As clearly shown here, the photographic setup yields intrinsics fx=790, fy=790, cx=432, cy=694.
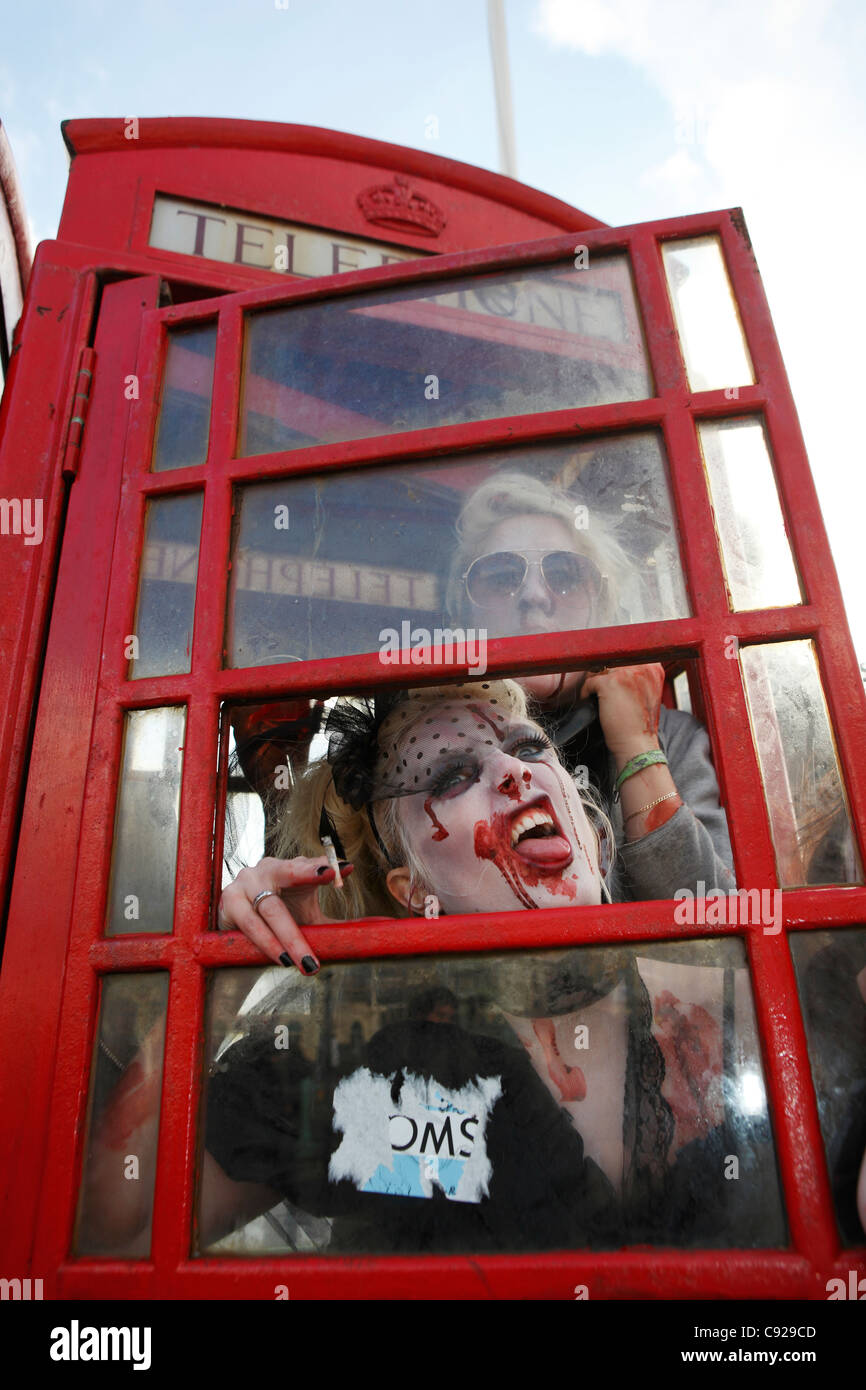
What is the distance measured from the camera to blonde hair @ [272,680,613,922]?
6.44ft

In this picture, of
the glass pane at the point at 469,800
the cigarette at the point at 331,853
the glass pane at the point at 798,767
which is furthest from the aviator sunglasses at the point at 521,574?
the cigarette at the point at 331,853

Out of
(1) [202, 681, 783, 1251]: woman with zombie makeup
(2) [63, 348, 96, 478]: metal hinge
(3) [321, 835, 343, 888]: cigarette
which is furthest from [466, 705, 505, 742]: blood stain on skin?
(2) [63, 348, 96, 478]: metal hinge

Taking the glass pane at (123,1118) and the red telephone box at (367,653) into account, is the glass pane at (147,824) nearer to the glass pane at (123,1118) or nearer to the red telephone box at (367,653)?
the red telephone box at (367,653)

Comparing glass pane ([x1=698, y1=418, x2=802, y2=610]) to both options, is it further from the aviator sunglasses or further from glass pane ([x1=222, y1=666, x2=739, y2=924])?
glass pane ([x1=222, y1=666, x2=739, y2=924])

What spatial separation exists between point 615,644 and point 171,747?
2.90ft

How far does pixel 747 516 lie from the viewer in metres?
1.55

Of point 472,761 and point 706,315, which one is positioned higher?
point 706,315

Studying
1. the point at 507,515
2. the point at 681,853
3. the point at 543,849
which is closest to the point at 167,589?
the point at 507,515

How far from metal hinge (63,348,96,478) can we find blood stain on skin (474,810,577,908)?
128 cm

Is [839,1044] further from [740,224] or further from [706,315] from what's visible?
[740,224]

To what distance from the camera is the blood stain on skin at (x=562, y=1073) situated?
1282 millimetres

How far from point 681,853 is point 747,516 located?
0.72m
